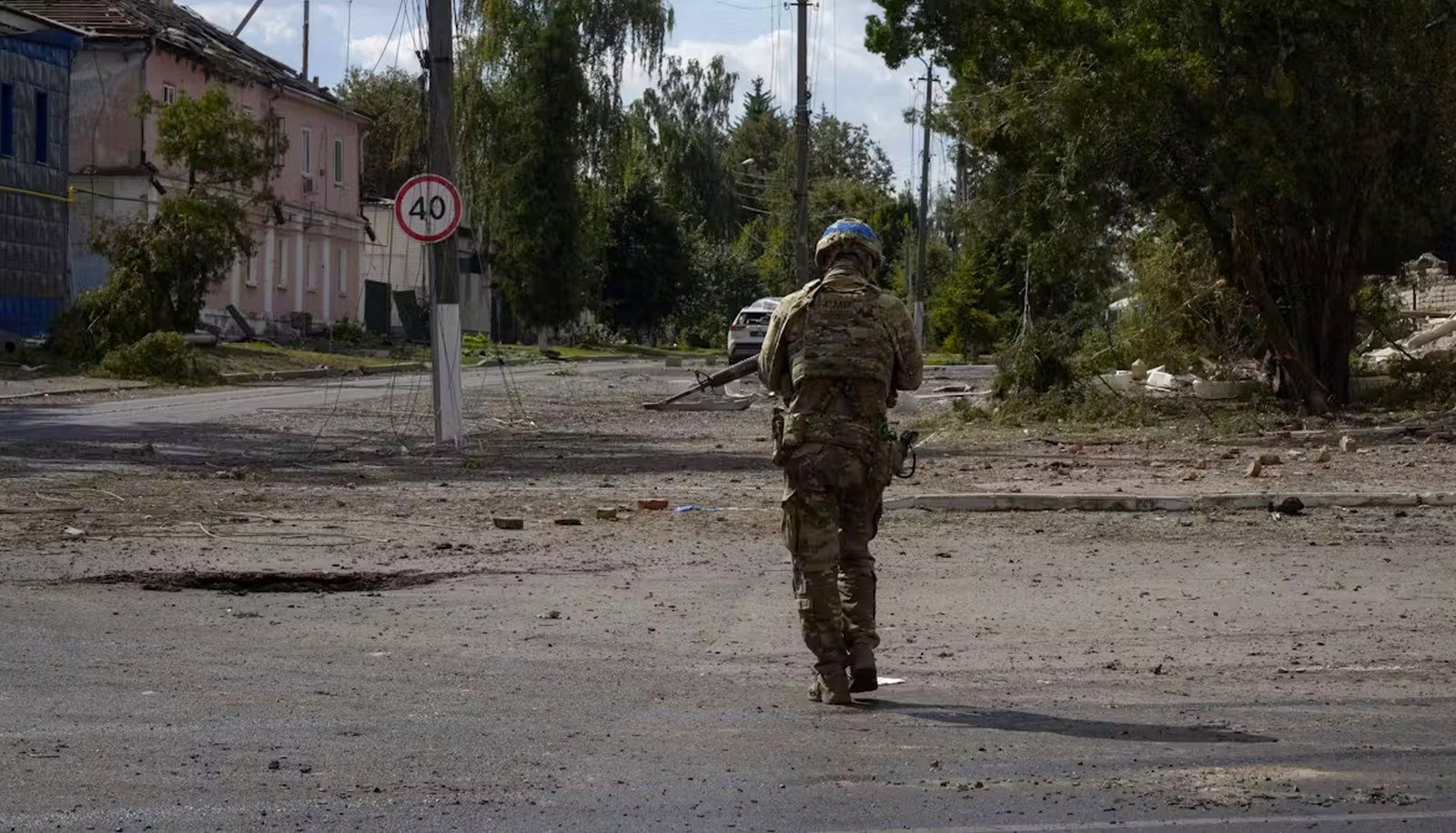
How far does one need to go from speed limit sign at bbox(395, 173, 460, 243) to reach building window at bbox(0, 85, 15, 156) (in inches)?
984

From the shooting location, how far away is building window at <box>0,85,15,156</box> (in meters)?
41.0

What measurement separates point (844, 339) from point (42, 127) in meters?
38.8

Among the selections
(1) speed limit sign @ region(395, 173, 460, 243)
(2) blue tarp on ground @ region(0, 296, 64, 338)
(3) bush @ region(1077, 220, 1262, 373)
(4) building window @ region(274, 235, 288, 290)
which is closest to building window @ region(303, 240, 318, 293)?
(4) building window @ region(274, 235, 288, 290)

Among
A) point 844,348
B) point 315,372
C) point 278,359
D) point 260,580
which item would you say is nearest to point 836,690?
point 844,348

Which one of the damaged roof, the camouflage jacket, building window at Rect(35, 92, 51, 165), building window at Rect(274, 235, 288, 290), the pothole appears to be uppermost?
the damaged roof

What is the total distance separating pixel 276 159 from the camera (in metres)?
48.6

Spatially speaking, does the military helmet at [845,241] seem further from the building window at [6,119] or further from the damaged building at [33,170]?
the building window at [6,119]

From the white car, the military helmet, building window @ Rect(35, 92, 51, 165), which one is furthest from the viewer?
the white car

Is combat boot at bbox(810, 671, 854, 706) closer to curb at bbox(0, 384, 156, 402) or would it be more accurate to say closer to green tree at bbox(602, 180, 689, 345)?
curb at bbox(0, 384, 156, 402)

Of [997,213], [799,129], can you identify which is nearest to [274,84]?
[799,129]

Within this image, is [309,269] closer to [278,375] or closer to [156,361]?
[278,375]

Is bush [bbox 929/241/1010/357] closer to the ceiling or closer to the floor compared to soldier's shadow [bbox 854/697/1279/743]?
closer to the ceiling

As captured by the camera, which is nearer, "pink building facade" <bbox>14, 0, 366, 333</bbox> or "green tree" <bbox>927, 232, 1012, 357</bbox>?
"pink building facade" <bbox>14, 0, 366, 333</bbox>

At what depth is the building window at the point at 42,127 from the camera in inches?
1667
